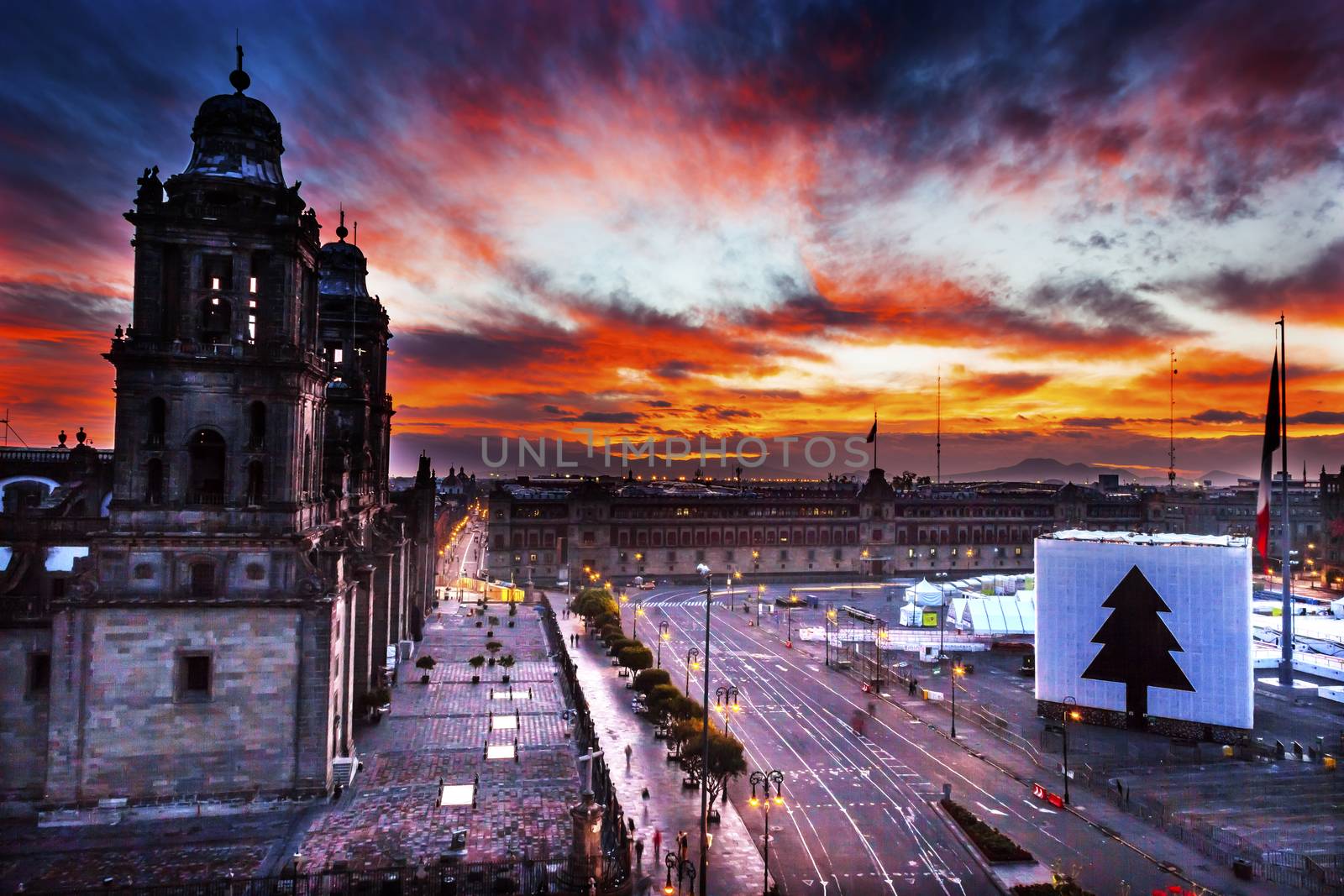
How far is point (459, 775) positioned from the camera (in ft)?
126

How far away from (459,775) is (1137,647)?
1615 inches

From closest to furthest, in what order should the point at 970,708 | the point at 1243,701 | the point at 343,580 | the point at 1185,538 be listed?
the point at 343,580 < the point at 1243,701 < the point at 1185,538 < the point at 970,708

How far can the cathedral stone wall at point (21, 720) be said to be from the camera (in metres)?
34.2

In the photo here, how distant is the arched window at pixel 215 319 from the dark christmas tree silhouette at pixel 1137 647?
51737 millimetres

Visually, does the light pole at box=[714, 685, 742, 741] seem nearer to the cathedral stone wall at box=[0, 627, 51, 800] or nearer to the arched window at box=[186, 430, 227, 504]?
the arched window at box=[186, 430, 227, 504]

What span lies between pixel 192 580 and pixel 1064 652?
162ft

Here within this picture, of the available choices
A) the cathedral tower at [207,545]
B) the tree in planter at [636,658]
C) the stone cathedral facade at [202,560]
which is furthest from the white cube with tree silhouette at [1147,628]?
the cathedral tower at [207,545]

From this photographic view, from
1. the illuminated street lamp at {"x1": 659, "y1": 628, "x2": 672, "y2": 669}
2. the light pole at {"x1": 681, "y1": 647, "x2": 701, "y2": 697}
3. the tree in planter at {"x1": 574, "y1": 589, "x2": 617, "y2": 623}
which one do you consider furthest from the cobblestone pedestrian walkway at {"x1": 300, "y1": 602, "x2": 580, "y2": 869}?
the tree in planter at {"x1": 574, "y1": 589, "x2": 617, "y2": 623}

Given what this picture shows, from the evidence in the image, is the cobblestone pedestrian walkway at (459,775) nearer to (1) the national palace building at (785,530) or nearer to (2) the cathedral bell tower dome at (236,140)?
(2) the cathedral bell tower dome at (236,140)

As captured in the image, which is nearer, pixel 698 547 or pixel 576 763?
pixel 576 763

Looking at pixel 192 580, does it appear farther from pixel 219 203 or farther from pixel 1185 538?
pixel 1185 538

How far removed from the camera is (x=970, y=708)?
56.1 meters

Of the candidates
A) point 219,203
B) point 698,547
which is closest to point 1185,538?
point 219,203

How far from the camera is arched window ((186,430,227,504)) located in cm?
3534
